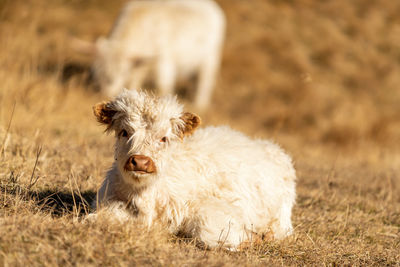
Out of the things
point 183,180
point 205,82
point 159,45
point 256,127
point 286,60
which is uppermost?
point 286,60

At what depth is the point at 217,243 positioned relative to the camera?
3328 millimetres

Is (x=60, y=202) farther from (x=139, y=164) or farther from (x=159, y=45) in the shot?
(x=159, y=45)

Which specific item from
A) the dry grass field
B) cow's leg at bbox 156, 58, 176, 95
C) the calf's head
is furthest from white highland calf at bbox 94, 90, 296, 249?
cow's leg at bbox 156, 58, 176, 95

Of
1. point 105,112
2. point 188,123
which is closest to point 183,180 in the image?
point 188,123

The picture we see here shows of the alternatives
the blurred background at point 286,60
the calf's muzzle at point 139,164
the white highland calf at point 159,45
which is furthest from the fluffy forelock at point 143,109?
the white highland calf at point 159,45

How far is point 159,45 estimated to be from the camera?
10539 millimetres

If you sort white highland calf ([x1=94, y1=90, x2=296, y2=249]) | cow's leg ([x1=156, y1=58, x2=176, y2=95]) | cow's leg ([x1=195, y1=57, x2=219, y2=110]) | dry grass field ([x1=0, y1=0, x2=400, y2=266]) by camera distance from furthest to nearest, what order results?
1. cow's leg ([x1=195, y1=57, x2=219, y2=110])
2. cow's leg ([x1=156, y1=58, x2=176, y2=95])
3. white highland calf ([x1=94, y1=90, x2=296, y2=249])
4. dry grass field ([x1=0, y1=0, x2=400, y2=266])

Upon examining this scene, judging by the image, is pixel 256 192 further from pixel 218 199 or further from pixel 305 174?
pixel 305 174

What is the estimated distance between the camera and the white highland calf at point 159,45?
9.85m

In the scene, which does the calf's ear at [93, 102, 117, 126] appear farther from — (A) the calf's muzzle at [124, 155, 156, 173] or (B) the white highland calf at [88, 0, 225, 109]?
(B) the white highland calf at [88, 0, 225, 109]

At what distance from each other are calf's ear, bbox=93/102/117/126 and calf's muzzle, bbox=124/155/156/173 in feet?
1.58

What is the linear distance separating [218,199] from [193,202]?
218mm

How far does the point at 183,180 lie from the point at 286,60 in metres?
13.3

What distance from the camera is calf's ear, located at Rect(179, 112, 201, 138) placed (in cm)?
349
